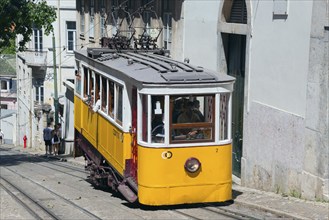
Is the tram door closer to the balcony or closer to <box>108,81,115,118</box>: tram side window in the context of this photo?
<box>108,81,115,118</box>: tram side window

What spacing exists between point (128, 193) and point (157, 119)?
1602mm

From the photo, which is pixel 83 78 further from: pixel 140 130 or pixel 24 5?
pixel 24 5

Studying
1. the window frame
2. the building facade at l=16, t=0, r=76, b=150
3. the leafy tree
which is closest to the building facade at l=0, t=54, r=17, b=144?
the building facade at l=16, t=0, r=76, b=150

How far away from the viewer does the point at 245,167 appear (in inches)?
698

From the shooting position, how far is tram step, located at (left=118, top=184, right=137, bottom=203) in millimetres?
12906

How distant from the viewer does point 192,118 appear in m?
12.4

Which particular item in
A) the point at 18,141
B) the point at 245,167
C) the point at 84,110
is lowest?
the point at 18,141

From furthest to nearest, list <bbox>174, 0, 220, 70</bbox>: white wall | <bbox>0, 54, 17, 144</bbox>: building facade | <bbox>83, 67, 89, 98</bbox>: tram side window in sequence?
1. <bbox>0, 54, 17, 144</bbox>: building facade
2. <bbox>174, 0, 220, 70</bbox>: white wall
3. <bbox>83, 67, 89, 98</bbox>: tram side window

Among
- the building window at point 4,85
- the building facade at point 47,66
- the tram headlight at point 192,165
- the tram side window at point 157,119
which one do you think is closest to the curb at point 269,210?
the tram headlight at point 192,165

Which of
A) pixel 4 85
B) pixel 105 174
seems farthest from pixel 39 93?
pixel 105 174

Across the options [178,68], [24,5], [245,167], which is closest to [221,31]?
[245,167]

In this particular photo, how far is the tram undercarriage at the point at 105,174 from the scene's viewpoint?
13.1m

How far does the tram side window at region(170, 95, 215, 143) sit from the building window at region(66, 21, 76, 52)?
3475 centimetres

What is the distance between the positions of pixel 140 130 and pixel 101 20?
23.4 metres
